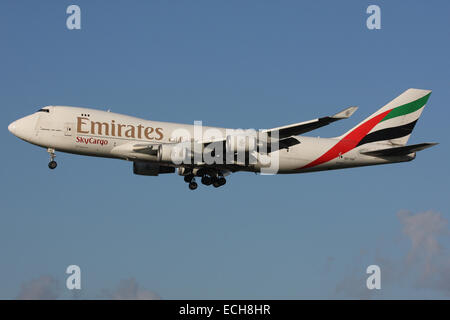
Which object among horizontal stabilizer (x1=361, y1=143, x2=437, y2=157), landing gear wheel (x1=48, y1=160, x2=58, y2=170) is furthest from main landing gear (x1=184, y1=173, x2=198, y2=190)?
horizontal stabilizer (x1=361, y1=143, x2=437, y2=157)

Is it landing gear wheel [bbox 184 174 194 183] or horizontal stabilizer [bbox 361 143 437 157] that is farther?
landing gear wheel [bbox 184 174 194 183]

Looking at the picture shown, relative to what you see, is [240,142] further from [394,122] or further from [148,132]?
[394,122]

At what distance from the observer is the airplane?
45.9 meters

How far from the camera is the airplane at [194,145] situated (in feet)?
151

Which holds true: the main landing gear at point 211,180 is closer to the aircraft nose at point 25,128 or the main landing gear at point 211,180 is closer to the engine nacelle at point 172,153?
the engine nacelle at point 172,153

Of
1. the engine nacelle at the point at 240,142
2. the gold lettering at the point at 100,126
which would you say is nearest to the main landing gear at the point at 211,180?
the engine nacelle at the point at 240,142

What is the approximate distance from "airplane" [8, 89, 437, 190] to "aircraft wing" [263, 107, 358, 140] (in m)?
0.06

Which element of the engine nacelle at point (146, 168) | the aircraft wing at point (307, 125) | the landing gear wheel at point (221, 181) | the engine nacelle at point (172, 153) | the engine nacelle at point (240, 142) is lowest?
the landing gear wheel at point (221, 181)

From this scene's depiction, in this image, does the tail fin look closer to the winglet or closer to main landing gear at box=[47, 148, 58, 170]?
the winglet

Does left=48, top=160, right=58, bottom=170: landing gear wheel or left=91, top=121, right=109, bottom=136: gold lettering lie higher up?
left=91, top=121, right=109, bottom=136: gold lettering

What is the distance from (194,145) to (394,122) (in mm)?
15300

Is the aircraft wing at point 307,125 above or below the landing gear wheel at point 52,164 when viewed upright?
above

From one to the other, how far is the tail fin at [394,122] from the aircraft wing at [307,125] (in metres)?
7.84

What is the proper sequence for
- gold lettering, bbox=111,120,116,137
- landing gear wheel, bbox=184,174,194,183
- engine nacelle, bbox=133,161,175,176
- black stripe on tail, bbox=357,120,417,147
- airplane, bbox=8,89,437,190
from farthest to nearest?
black stripe on tail, bbox=357,120,417,147 → landing gear wheel, bbox=184,174,194,183 → engine nacelle, bbox=133,161,175,176 → gold lettering, bbox=111,120,116,137 → airplane, bbox=8,89,437,190
